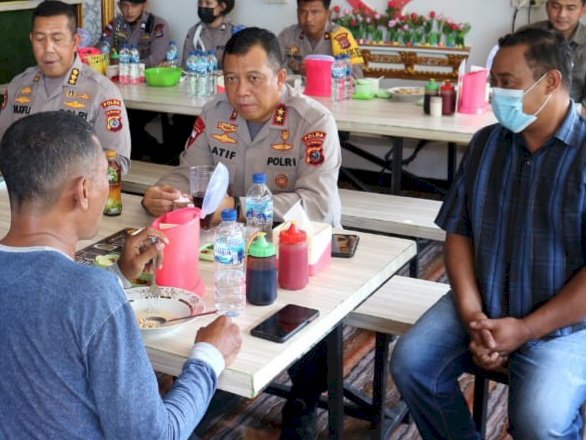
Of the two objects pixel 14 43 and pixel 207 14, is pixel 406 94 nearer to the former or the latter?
pixel 207 14

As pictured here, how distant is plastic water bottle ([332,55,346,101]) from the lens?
4348mm

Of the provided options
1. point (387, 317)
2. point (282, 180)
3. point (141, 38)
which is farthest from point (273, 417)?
point (141, 38)

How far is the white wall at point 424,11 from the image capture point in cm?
544

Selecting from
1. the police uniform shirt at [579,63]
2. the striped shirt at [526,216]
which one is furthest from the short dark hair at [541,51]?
the police uniform shirt at [579,63]

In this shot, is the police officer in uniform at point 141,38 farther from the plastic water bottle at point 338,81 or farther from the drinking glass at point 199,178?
the drinking glass at point 199,178

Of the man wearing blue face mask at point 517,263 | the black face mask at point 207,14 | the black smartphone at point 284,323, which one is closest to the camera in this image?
the black smartphone at point 284,323

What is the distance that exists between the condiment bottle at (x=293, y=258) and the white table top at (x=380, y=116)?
1.85 m

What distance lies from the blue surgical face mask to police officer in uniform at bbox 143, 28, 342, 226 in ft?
1.95

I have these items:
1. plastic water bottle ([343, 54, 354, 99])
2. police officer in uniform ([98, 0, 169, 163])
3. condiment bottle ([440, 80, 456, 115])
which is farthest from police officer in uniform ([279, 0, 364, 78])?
police officer in uniform ([98, 0, 169, 163])

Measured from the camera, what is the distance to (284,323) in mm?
1816

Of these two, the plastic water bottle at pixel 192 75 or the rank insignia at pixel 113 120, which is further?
the plastic water bottle at pixel 192 75

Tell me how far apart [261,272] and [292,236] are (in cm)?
14

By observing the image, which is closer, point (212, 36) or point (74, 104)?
point (74, 104)

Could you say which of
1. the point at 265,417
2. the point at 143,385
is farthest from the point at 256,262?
the point at 265,417
